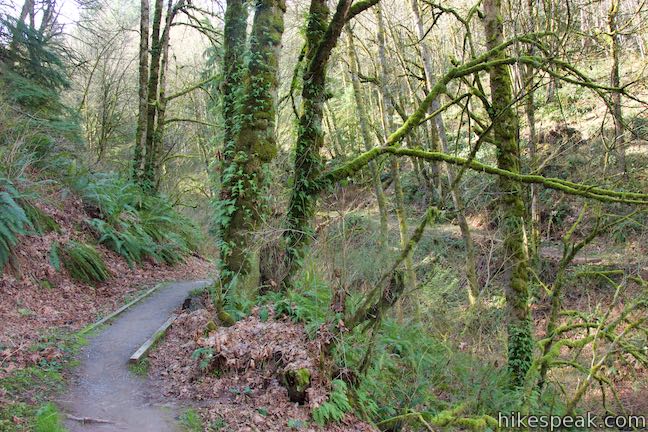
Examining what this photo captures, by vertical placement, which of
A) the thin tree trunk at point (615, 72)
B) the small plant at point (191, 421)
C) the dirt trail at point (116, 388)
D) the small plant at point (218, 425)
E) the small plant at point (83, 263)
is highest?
the thin tree trunk at point (615, 72)

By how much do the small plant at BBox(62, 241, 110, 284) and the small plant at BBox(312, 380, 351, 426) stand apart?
21.0ft

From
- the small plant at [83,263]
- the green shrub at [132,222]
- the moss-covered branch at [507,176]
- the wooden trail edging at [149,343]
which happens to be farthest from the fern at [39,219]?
the moss-covered branch at [507,176]

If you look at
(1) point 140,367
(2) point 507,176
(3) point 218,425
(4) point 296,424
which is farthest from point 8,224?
(2) point 507,176

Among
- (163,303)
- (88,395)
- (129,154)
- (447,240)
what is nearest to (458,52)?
(447,240)

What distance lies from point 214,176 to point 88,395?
4138mm

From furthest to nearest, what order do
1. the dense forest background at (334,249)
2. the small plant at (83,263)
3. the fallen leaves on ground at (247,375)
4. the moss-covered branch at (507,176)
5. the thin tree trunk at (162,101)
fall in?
the thin tree trunk at (162,101) → the small plant at (83,263) → the moss-covered branch at (507,176) → the dense forest background at (334,249) → the fallen leaves on ground at (247,375)

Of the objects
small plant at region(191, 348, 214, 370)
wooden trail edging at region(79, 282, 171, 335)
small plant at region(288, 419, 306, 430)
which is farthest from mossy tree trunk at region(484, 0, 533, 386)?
wooden trail edging at region(79, 282, 171, 335)

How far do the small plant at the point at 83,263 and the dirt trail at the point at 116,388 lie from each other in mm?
1781

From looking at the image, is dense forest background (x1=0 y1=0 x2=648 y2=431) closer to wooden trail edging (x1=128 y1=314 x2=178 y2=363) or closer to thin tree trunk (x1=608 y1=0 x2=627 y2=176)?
thin tree trunk (x1=608 y1=0 x2=627 y2=176)

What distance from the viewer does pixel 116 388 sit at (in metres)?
5.89

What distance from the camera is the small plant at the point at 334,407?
5.38 m

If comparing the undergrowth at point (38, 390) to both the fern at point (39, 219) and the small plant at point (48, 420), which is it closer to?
the small plant at point (48, 420)

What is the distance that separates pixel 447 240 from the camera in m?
17.2

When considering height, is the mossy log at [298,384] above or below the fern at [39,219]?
below
